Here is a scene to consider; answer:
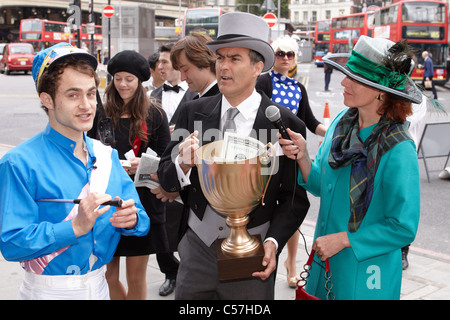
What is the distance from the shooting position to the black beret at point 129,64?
362cm

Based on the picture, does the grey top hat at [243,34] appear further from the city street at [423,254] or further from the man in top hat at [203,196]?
the city street at [423,254]

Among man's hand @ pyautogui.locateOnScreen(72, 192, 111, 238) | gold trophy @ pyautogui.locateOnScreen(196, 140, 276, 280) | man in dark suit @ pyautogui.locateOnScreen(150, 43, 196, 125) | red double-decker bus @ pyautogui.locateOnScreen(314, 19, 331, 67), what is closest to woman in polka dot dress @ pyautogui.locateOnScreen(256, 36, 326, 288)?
man in dark suit @ pyautogui.locateOnScreen(150, 43, 196, 125)

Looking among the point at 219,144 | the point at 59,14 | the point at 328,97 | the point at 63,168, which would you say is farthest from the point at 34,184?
the point at 59,14

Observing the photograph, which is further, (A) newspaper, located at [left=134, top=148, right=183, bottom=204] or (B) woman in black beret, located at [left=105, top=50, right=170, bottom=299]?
(B) woman in black beret, located at [left=105, top=50, right=170, bottom=299]

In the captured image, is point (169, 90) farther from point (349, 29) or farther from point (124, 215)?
point (349, 29)

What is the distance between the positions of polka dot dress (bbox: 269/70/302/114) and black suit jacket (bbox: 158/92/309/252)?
178 cm

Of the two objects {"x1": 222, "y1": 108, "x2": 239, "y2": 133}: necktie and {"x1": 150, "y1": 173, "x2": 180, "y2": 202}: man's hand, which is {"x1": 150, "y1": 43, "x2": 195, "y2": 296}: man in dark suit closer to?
{"x1": 150, "y1": 173, "x2": 180, "y2": 202}: man's hand

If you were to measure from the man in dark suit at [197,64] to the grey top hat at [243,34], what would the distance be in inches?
45.6

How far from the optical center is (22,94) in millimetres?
20484

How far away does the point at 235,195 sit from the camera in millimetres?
2006

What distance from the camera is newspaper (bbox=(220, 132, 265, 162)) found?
6.55 feet

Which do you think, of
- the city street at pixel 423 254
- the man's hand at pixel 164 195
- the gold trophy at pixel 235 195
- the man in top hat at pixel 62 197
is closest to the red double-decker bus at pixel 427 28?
the city street at pixel 423 254

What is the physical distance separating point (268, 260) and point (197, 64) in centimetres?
197

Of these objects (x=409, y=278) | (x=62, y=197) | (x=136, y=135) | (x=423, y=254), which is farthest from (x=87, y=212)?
(x=423, y=254)
